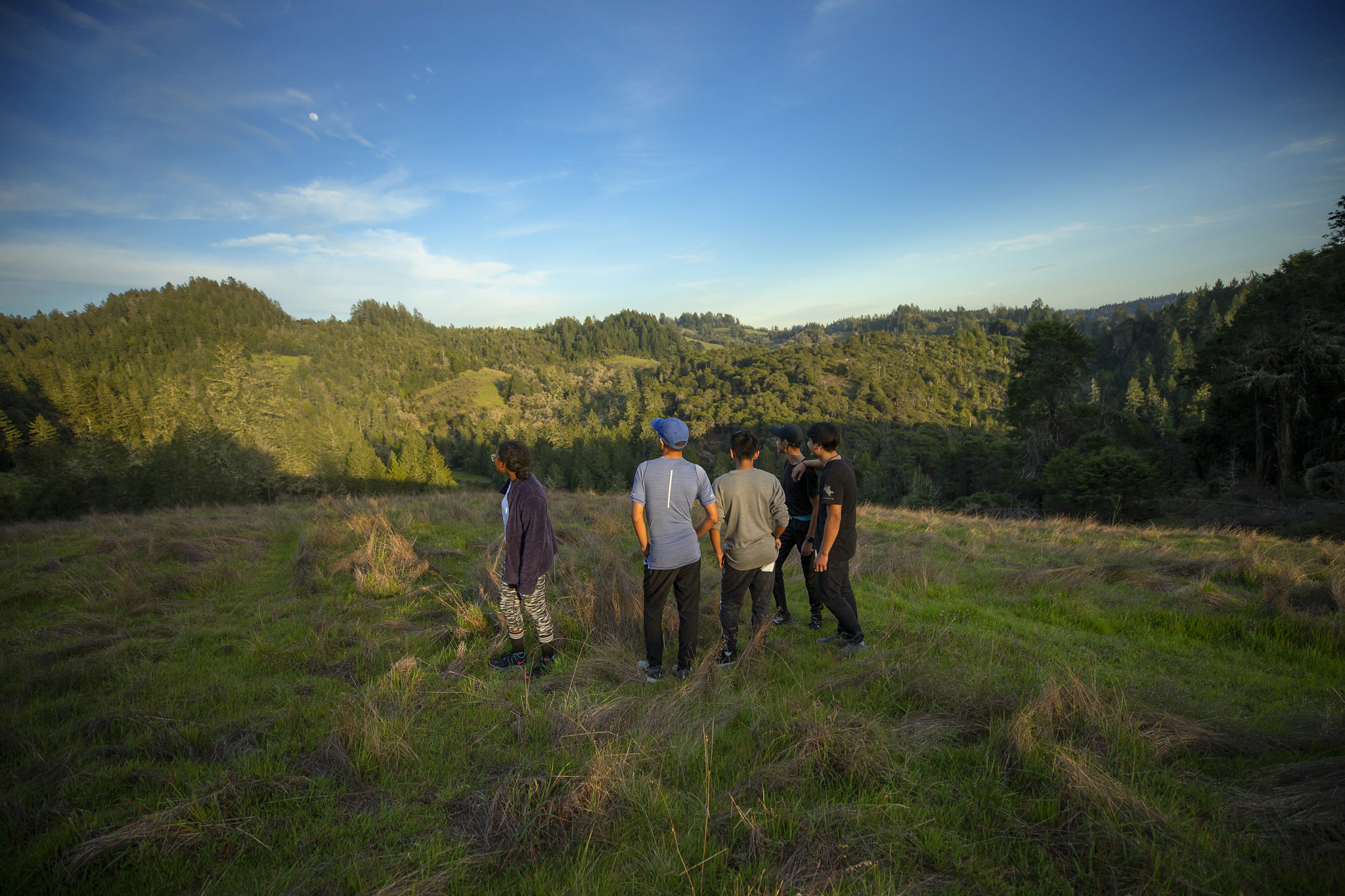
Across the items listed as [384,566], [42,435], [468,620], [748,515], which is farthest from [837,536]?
[42,435]

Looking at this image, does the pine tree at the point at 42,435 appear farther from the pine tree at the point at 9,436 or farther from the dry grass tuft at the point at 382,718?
the dry grass tuft at the point at 382,718

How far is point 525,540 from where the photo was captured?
14.9ft

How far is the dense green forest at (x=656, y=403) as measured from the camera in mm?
23797

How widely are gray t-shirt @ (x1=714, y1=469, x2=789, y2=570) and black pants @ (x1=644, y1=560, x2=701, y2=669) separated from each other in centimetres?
39

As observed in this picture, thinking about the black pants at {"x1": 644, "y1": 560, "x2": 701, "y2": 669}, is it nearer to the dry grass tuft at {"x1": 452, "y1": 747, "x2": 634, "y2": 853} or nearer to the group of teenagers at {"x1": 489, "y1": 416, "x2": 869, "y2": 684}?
the group of teenagers at {"x1": 489, "y1": 416, "x2": 869, "y2": 684}

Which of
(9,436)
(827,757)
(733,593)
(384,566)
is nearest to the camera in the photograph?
(827,757)

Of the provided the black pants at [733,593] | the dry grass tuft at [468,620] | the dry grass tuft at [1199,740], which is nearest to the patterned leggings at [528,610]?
the dry grass tuft at [468,620]

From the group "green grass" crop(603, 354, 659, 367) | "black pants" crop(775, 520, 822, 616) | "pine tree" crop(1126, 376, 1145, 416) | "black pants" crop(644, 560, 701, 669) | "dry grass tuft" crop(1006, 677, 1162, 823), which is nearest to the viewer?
"dry grass tuft" crop(1006, 677, 1162, 823)

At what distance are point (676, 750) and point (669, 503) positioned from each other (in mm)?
1768

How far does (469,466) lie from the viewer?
81312 millimetres

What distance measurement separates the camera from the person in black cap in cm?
542

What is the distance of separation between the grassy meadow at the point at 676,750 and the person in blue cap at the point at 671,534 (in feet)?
1.08

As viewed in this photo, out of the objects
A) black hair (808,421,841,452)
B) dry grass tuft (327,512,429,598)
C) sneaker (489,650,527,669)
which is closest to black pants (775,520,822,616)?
black hair (808,421,841,452)

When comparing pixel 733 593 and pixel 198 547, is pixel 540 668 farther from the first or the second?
pixel 198 547
